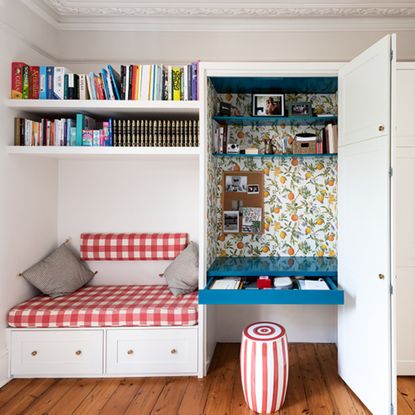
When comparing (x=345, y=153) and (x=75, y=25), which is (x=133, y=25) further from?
(x=345, y=153)

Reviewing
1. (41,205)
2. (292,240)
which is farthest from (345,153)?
(41,205)

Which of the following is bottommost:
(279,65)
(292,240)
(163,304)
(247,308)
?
(247,308)

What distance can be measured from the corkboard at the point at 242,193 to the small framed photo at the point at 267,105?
52 cm

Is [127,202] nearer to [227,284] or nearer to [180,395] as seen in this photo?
[227,284]

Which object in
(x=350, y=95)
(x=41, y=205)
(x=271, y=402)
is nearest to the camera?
(x=271, y=402)

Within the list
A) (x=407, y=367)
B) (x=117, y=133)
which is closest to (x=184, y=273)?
(x=117, y=133)

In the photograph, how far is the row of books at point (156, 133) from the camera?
8.22ft

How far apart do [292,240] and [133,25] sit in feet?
7.91

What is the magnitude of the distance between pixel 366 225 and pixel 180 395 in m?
1.65

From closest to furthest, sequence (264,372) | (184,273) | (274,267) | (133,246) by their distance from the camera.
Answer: (264,372) < (274,267) < (184,273) < (133,246)

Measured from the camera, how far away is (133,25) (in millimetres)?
2975

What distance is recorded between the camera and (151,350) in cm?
240

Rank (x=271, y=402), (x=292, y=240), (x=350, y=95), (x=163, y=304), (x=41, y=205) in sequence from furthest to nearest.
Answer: (x=292, y=240) < (x=41, y=205) < (x=163, y=304) < (x=350, y=95) < (x=271, y=402)

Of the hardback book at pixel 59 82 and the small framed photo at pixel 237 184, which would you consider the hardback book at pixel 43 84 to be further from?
the small framed photo at pixel 237 184
